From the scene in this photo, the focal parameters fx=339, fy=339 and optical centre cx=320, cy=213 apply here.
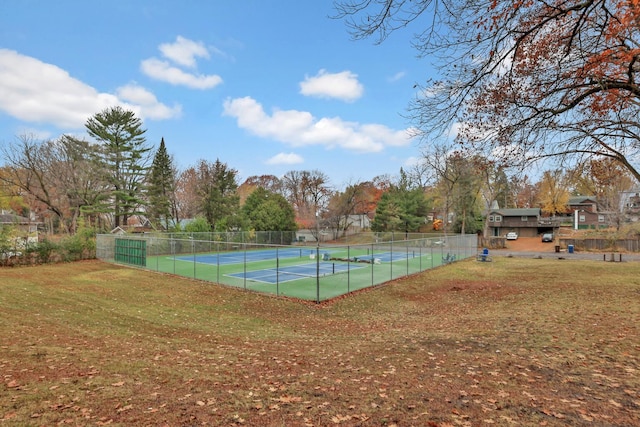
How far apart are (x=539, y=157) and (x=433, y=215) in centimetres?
5720

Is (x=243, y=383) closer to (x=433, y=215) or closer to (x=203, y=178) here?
(x=203, y=178)

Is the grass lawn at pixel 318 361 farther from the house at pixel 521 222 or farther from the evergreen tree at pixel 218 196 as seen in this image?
the house at pixel 521 222

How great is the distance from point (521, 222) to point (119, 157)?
188 ft

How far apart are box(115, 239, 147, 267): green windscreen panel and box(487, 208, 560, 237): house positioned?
161 feet

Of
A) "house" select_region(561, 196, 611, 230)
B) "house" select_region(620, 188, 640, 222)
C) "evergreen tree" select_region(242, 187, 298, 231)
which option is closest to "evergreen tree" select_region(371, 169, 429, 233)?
"evergreen tree" select_region(242, 187, 298, 231)

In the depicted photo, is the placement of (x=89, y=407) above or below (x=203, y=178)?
below

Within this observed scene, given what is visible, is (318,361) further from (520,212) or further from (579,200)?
(579,200)

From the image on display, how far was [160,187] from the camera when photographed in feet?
137

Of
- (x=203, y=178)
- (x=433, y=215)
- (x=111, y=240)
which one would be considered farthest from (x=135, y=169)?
(x=433, y=215)

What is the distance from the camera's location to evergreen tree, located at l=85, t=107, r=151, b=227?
37.1 metres

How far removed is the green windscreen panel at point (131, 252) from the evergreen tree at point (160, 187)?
15698 mm

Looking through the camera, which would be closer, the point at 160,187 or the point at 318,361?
the point at 318,361

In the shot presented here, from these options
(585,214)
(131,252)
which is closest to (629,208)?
(585,214)

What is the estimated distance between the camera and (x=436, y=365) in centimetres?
559
